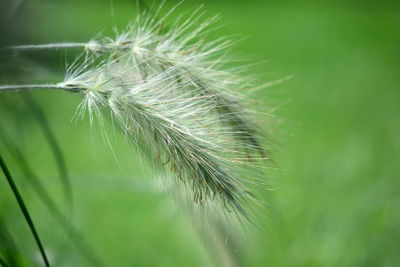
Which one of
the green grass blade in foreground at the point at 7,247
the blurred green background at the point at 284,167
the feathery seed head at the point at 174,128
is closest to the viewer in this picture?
the feathery seed head at the point at 174,128

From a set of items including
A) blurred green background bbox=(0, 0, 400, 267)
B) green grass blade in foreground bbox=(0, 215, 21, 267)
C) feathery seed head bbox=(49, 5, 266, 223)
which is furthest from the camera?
blurred green background bbox=(0, 0, 400, 267)

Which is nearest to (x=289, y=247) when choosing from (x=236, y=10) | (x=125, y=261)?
(x=125, y=261)

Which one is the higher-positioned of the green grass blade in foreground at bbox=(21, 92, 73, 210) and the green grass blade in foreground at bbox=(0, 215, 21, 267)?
the green grass blade in foreground at bbox=(21, 92, 73, 210)

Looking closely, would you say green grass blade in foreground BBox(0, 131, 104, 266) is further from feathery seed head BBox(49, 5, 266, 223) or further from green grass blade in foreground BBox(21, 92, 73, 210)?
feathery seed head BBox(49, 5, 266, 223)

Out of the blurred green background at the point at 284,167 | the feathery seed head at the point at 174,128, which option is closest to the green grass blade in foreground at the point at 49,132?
the blurred green background at the point at 284,167

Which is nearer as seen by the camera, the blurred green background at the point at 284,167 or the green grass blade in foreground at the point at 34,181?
the green grass blade in foreground at the point at 34,181

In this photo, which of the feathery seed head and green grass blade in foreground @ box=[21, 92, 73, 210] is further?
green grass blade in foreground @ box=[21, 92, 73, 210]

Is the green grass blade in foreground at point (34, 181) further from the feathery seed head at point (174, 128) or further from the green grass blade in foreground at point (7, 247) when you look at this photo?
the feathery seed head at point (174, 128)

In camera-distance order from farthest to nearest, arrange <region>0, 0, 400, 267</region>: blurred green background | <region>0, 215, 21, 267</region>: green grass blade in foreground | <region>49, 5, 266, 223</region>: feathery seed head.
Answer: <region>0, 0, 400, 267</region>: blurred green background
<region>0, 215, 21, 267</region>: green grass blade in foreground
<region>49, 5, 266, 223</region>: feathery seed head

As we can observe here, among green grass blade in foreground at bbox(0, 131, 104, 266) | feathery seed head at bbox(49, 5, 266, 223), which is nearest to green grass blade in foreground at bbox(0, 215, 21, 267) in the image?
green grass blade in foreground at bbox(0, 131, 104, 266)
